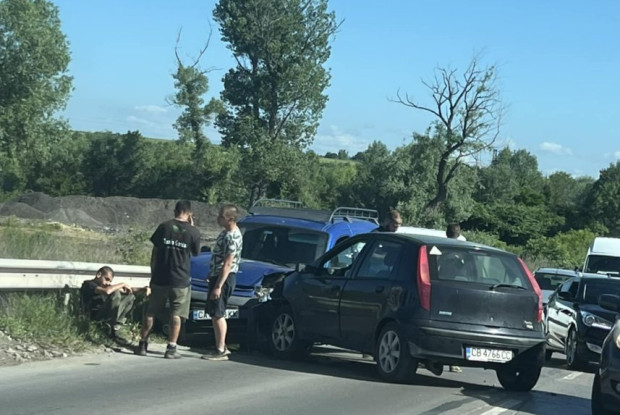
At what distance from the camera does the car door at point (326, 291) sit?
36.0 feet

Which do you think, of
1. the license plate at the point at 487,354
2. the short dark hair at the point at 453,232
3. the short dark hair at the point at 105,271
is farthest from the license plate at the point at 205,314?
the short dark hair at the point at 453,232

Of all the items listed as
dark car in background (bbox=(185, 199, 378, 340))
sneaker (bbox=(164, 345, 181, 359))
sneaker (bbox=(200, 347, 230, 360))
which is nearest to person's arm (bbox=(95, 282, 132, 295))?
dark car in background (bbox=(185, 199, 378, 340))

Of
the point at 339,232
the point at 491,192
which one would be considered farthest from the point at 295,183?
the point at 339,232

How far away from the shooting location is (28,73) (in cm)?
5019

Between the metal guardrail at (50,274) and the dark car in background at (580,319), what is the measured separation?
7.12m

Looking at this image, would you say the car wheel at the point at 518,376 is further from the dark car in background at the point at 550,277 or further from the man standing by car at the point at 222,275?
the dark car in background at the point at 550,277

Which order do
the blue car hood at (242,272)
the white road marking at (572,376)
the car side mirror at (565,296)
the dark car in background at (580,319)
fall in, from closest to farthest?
1. the blue car hood at (242,272)
2. the white road marking at (572,376)
3. the dark car in background at (580,319)
4. the car side mirror at (565,296)

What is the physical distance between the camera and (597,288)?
615 inches

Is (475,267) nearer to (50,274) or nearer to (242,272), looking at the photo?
(242,272)

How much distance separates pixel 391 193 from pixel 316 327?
5319cm

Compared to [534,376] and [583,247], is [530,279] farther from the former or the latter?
[583,247]

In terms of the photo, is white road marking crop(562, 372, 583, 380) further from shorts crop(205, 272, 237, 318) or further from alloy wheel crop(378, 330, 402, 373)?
shorts crop(205, 272, 237, 318)

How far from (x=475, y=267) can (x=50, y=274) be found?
218 inches

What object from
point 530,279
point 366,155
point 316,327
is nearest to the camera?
point 530,279
